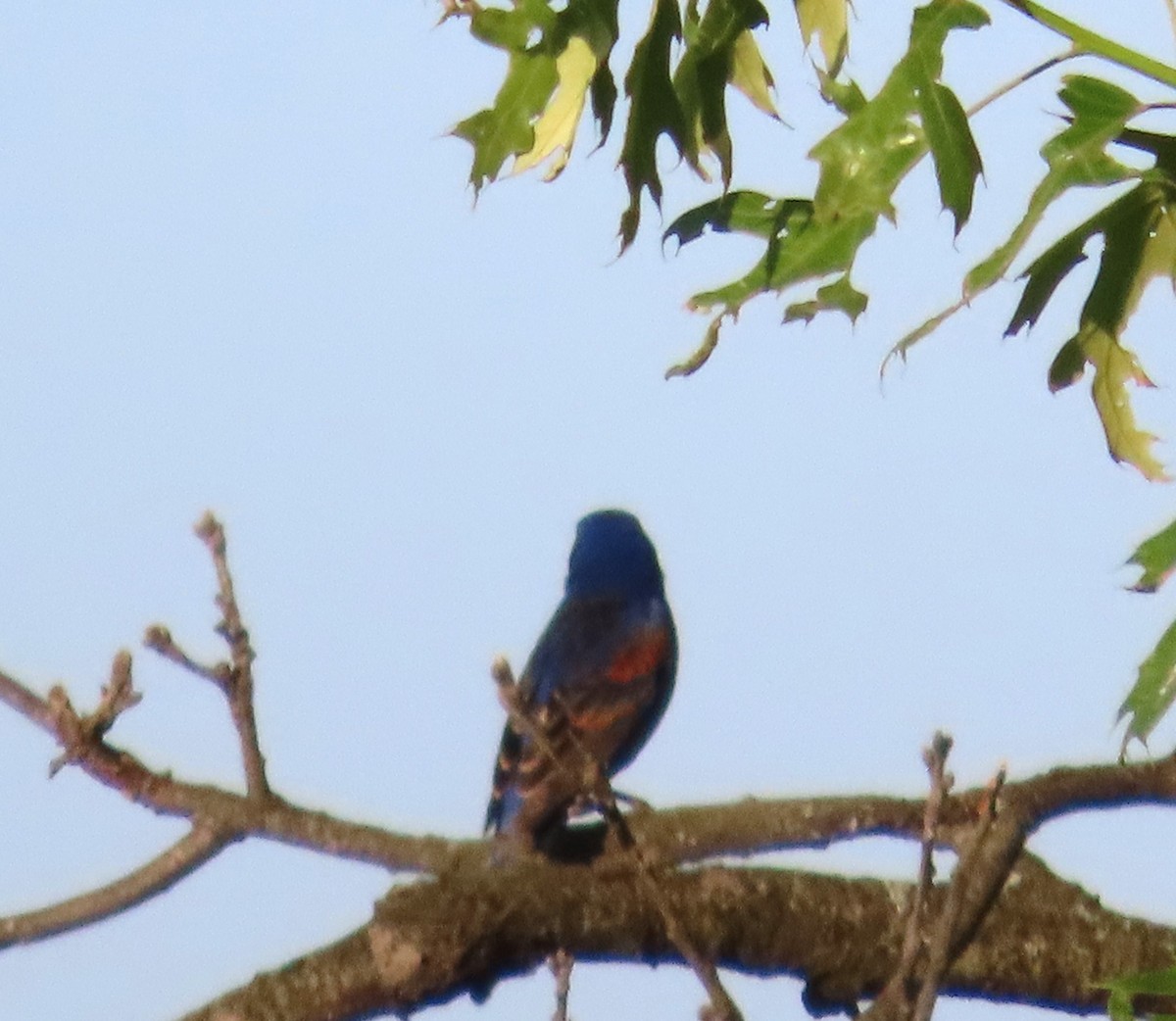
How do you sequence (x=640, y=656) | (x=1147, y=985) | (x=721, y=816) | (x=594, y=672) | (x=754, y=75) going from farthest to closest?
(x=640, y=656) < (x=594, y=672) < (x=721, y=816) < (x=754, y=75) < (x=1147, y=985)

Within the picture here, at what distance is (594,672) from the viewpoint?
6.29 meters

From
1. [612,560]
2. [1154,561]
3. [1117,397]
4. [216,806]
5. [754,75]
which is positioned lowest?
[216,806]

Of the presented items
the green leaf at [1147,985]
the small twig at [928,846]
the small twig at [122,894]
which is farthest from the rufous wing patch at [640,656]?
the small twig at [928,846]

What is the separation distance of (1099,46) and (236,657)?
2031 mm

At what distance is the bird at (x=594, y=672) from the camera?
5.16 m

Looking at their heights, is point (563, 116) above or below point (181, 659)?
above

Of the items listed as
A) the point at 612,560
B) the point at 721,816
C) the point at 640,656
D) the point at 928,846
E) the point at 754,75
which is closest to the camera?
the point at 928,846

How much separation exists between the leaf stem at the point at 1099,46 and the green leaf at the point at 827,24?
34cm

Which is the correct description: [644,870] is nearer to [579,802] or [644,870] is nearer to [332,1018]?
[332,1018]

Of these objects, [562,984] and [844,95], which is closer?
[562,984]

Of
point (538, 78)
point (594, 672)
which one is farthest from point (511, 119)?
point (594, 672)


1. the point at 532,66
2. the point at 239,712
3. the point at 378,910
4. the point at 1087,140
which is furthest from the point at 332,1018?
the point at 1087,140

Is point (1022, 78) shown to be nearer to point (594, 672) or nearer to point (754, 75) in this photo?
point (754, 75)

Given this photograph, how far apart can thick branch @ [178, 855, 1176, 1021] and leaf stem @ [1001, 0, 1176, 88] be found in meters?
1.66
